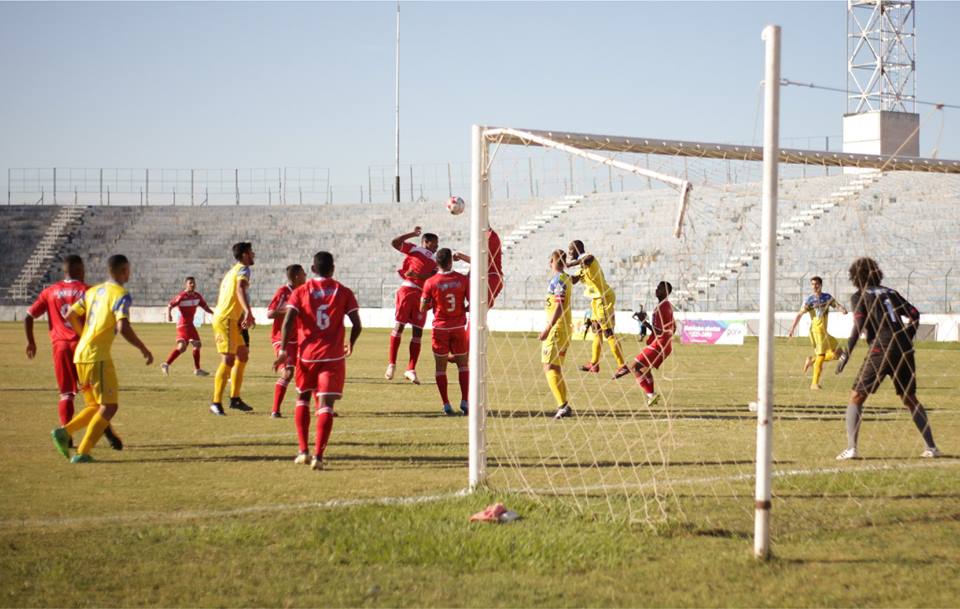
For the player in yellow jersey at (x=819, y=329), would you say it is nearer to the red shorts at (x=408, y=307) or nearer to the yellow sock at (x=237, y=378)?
Answer: the red shorts at (x=408, y=307)

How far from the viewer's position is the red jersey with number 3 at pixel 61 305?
10.7m

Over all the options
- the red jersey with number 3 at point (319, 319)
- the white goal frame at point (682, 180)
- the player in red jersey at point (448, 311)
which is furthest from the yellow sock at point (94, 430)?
the player in red jersey at point (448, 311)

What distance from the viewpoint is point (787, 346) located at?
3000 centimetres

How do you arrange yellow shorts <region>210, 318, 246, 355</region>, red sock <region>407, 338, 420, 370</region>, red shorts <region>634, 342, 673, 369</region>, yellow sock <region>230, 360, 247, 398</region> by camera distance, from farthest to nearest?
red sock <region>407, 338, 420, 370</region> → red shorts <region>634, 342, 673, 369</region> → yellow sock <region>230, 360, 247, 398</region> → yellow shorts <region>210, 318, 246, 355</region>

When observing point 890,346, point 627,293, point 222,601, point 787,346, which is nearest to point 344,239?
point 627,293

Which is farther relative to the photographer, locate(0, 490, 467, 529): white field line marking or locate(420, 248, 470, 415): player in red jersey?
locate(420, 248, 470, 415): player in red jersey

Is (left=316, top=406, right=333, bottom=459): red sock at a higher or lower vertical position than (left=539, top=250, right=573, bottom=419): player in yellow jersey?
lower

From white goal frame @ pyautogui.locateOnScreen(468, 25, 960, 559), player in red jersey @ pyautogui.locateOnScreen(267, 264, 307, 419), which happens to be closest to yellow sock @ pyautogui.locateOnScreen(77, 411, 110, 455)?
player in red jersey @ pyautogui.locateOnScreen(267, 264, 307, 419)

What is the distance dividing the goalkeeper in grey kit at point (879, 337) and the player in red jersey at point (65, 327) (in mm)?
7043

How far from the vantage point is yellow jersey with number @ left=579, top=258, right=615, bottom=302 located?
1439 centimetres

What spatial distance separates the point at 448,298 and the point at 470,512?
6.20 m

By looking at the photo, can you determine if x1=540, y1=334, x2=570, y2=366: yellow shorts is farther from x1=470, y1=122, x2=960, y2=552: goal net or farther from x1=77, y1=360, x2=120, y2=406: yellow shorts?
x1=77, y1=360, x2=120, y2=406: yellow shorts

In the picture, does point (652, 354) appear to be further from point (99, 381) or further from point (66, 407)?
point (99, 381)

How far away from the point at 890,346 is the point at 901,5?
1460 inches
